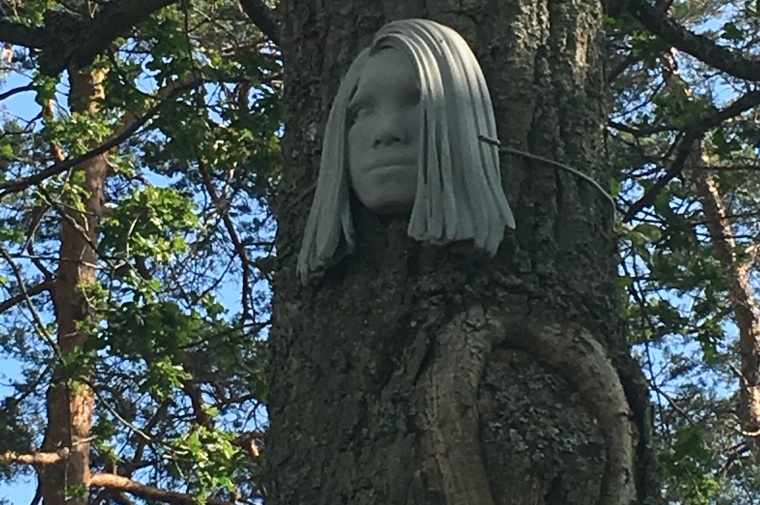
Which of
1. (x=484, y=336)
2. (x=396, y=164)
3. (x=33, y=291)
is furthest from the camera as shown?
(x=33, y=291)

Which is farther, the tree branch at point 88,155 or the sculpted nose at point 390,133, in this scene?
the tree branch at point 88,155

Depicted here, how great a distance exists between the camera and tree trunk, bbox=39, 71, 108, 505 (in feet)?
29.8

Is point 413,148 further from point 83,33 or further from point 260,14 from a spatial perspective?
point 260,14

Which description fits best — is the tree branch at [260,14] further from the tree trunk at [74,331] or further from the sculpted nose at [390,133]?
the tree trunk at [74,331]

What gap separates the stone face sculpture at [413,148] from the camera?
168cm

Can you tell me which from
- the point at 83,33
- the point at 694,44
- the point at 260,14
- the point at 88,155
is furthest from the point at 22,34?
the point at 694,44

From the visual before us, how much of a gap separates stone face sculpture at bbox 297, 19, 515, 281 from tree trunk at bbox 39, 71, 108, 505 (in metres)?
7.05

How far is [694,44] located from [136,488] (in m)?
6.57

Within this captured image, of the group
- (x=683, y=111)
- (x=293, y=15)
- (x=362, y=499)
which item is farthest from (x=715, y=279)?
(x=362, y=499)

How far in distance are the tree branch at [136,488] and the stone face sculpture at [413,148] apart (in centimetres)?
771

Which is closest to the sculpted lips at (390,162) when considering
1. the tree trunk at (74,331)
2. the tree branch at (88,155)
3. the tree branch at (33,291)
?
the tree branch at (88,155)

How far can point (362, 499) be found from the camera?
1588mm

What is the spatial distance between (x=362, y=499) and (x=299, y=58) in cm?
79

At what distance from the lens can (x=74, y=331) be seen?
975 cm
